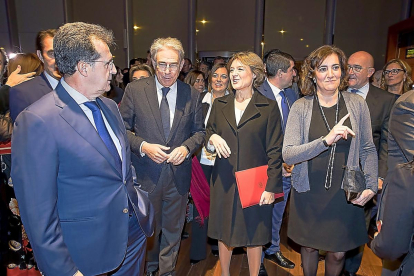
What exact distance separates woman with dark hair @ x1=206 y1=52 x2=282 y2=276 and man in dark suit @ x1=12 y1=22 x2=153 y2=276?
2.75 ft

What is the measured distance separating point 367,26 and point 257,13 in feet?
9.04

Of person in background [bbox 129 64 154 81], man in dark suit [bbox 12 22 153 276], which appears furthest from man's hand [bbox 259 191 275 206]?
person in background [bbox 129 64 154 81]

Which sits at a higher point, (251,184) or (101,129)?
(101,129)

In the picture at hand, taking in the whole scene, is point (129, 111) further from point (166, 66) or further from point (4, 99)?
point (4, 99)

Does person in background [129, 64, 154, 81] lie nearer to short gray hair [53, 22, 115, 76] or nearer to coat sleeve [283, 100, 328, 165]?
coat sleeve [283, 100, 328, 165]

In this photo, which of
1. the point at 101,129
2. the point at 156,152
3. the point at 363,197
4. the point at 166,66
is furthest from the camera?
the point at 166,66

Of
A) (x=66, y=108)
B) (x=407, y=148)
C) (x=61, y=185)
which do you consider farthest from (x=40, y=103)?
(x=407, y=148)

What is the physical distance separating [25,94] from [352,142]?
214cm

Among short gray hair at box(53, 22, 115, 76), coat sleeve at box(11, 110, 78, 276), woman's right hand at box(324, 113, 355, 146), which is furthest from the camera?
woman's right hand at box(324, 113, 355, 146)

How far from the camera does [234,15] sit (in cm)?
800

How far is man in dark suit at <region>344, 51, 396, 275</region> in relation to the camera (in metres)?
2.43

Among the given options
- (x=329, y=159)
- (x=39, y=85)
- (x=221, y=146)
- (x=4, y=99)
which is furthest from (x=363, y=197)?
(x=4, y=99)

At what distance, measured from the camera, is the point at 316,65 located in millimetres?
1984

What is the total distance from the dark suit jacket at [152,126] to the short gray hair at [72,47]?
95cm
